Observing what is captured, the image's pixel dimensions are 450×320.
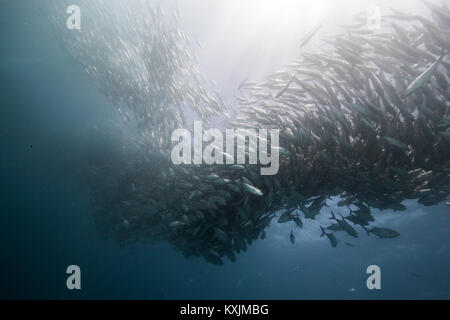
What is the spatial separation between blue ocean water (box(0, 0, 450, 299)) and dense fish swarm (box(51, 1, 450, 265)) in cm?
793

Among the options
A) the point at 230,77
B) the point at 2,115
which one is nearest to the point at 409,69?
the point at 230,77

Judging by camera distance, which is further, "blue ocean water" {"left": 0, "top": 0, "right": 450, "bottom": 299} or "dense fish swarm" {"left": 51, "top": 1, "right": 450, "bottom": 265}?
"blue ocean water" {"left": 0, "top": 0, "right": 450, "bottom": 299}

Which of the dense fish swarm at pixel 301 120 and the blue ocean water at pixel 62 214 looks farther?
the blue ocean water at pixel 62 214

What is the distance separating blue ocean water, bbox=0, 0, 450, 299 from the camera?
18.5 meters

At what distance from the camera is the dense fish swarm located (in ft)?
15.7

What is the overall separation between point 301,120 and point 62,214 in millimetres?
23421

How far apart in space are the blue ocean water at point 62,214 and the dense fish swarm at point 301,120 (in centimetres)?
793

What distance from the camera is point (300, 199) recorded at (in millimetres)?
5867

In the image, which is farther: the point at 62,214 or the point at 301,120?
the point at 62,214

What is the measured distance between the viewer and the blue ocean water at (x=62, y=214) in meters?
18.5

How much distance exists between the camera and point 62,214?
73.8ft

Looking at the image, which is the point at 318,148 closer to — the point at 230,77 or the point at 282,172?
the point at 282,172

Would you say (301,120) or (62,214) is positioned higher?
(301,120)

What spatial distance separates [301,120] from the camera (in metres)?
6.41
